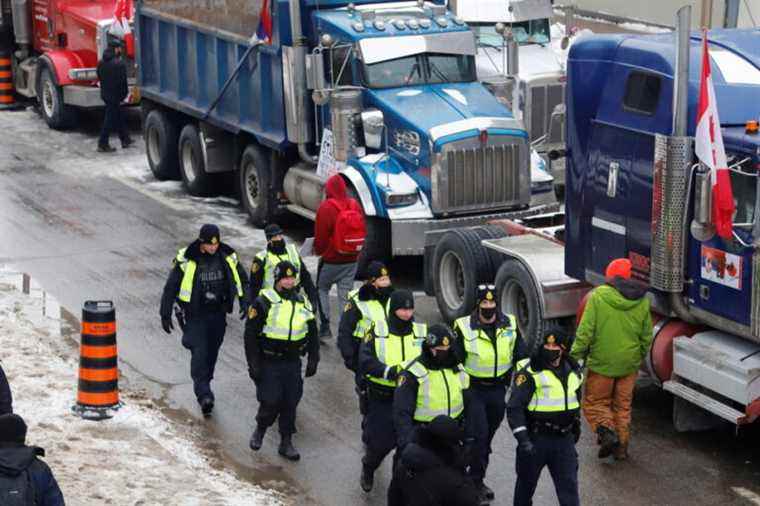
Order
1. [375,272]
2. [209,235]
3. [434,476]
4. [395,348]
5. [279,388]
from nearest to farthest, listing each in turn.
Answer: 1. [434,476]
2. [395,348]
3. [375,272]
4. [279,388]
5. [209,235]

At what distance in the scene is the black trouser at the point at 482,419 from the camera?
9.94 metres

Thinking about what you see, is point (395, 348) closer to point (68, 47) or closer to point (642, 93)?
point (642, 93)

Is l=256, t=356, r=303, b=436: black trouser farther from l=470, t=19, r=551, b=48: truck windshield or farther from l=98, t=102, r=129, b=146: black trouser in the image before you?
l=98, t=102, r=129, b=146: black trouser

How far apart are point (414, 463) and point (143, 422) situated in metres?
4.83

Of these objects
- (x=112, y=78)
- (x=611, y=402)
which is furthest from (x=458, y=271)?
(x=112, y=78)

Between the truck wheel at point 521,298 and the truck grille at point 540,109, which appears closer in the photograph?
the truck wheel at point 521,298

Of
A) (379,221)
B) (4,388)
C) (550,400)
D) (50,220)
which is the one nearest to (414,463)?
(550,400)

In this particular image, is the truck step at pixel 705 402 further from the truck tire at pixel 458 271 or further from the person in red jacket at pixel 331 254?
the person in red jacket at pixel 331 254

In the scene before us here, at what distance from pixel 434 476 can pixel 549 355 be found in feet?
7.16

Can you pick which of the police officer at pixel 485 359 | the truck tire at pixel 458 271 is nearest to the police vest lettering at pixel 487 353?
the police officer at pixel 485 359

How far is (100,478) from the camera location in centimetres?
1046

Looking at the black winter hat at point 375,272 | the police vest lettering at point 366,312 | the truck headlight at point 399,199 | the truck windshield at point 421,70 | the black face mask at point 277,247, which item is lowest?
the truck headlight at point 399,199

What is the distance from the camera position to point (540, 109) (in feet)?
64.5

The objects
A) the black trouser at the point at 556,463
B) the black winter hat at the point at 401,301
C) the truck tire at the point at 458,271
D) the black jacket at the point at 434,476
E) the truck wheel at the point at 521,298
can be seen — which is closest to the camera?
the black jacket at the point at 434,476
